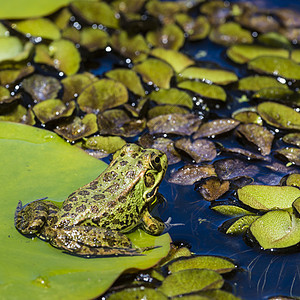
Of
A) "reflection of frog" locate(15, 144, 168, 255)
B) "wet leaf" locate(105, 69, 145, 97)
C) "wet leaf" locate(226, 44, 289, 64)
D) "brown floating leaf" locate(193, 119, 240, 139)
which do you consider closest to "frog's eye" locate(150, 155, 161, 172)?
"reflection of frog" locate(15, 144, 168, 255)

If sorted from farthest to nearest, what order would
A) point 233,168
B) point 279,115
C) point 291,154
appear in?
point 279,115
point 291,154
point 233,168

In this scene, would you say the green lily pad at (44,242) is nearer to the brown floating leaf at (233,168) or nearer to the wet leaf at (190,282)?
the wet leaf at (190,282)

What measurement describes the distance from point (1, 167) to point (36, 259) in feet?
2.93

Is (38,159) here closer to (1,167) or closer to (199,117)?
(1,167)

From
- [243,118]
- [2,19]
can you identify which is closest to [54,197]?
[243,118]

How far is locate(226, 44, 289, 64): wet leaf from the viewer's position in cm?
509

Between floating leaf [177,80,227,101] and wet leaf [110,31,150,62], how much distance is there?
735 millimetres

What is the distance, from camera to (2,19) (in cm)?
511

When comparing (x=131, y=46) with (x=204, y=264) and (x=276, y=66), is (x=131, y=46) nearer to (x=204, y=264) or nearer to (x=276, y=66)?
(x=276, y=66)

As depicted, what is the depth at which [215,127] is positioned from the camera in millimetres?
4129

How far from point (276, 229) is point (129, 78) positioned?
2180 mm

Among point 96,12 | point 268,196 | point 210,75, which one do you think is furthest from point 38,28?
point 268,196

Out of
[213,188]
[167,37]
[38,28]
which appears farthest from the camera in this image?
[167,37]

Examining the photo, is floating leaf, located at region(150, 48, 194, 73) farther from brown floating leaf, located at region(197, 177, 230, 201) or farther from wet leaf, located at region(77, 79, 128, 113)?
brown floating leaf, located at region(197, 177, 230, 201)
